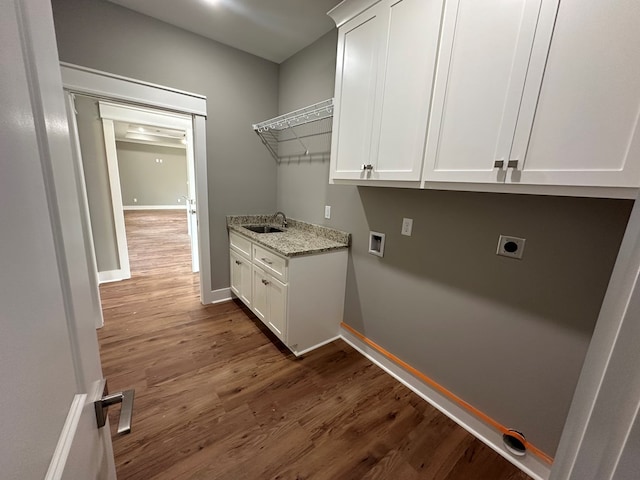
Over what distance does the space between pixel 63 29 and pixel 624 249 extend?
3.13 m

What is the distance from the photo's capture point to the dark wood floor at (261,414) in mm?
1280

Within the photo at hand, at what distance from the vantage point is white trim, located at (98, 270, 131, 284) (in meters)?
3.15

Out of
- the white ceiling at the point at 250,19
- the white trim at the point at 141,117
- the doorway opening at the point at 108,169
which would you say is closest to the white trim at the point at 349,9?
the white ceiling at the point at 250,19

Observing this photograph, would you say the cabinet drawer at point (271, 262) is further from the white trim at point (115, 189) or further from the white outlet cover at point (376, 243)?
the white trim at point (115, 189)

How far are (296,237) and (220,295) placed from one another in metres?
1.25

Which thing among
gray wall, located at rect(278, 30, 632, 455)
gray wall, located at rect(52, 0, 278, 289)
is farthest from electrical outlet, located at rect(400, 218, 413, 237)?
gray wall, located at rect(52, 0, 278, 289)

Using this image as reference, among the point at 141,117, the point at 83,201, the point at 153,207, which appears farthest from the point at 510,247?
the point at 153,207

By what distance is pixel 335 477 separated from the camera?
1.24m

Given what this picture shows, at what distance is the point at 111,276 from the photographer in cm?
322

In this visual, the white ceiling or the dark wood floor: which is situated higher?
the white ceiling

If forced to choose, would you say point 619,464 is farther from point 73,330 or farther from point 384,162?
point 384,162

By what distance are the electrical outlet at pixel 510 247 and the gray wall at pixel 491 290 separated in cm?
3

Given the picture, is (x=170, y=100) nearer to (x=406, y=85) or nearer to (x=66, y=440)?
(x=406, y=85)

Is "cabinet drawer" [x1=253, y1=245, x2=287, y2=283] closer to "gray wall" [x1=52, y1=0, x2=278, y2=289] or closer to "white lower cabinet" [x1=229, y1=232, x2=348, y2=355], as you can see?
"white lower cabinet" [x1=229, y1=232, x2=348, y2=355]
